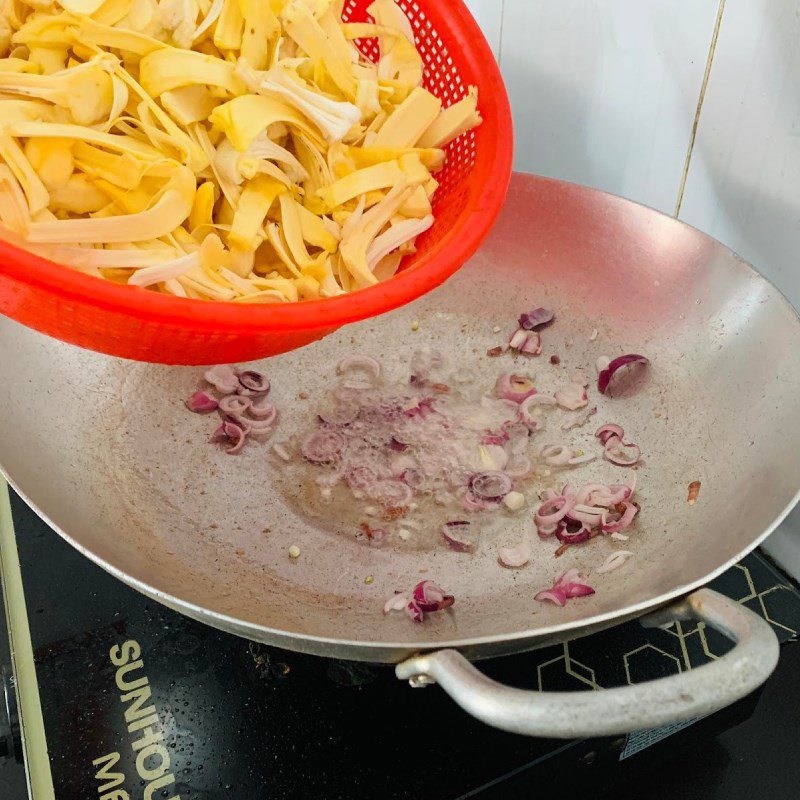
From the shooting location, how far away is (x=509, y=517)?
32.9 inches

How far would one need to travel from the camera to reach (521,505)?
844 millimetres

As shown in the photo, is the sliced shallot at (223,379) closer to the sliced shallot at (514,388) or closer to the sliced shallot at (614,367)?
the sliced shallot at (514,388)

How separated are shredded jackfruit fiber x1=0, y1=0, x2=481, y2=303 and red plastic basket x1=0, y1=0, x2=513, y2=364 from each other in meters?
0.03

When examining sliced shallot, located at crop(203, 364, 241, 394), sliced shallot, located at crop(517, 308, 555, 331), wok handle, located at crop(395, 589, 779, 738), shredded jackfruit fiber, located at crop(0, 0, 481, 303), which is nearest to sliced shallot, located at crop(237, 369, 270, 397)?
sliced shallot, located at crop(203, 364, 241, 394)

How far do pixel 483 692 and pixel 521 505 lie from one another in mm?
329

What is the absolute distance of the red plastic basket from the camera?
1.94ft

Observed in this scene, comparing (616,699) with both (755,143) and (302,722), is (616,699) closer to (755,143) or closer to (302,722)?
(302,722)

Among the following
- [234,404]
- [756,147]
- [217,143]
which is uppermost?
[756,147]

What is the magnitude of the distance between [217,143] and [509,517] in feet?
1.40

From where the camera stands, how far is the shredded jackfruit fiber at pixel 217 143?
68 centimetres

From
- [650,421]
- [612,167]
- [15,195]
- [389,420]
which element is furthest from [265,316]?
[612,167]

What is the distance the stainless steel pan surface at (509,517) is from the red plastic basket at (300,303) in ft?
0.51

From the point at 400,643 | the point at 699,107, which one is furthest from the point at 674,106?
the point at 400,643

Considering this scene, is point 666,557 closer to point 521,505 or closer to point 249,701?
point 521,505
